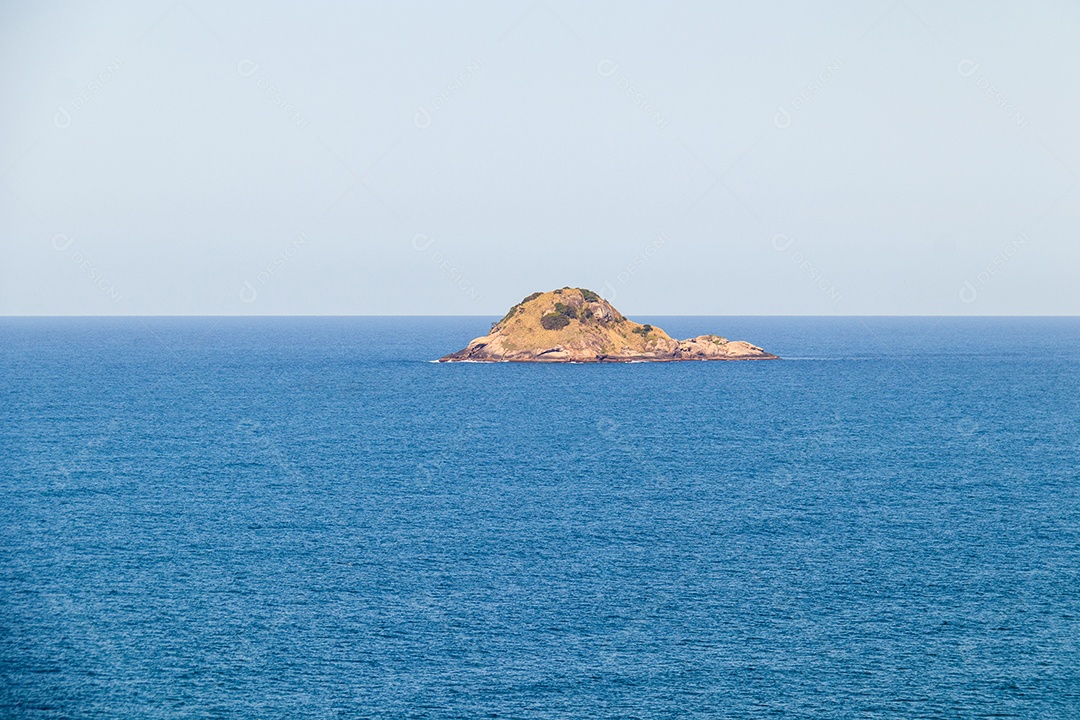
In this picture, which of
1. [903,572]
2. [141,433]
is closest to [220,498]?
[141,433]

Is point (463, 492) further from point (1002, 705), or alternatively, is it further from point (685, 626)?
point (1002, 705)

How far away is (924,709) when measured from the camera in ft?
154

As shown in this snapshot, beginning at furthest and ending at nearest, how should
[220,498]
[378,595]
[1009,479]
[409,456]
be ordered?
1. [409,456]
2. [1009,479]
3. [220,498]
4. [378,595]

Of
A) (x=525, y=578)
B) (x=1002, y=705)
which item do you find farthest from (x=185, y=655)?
(x=1002, y=705)

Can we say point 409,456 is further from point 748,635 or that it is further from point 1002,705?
A: point 1002,705

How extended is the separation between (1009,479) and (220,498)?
2995 inches

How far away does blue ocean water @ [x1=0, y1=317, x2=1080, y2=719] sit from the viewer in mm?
48969

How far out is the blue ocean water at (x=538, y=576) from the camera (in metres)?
49.0

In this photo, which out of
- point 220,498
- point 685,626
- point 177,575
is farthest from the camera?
point 220,498

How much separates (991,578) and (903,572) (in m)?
5.43

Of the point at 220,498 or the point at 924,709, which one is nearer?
the point at 924,709

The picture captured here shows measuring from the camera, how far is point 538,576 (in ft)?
213

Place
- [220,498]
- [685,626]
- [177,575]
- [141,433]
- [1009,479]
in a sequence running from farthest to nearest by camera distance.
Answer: [141,433], [1009,479], [220,498], [177,575], [685,626]

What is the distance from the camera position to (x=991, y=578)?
64.4 meters
